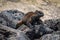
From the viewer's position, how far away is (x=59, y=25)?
12.4 feet

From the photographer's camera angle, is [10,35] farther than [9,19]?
No

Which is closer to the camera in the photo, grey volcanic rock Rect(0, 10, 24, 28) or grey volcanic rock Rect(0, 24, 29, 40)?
grey volcanic rock Rect(0, 24, 29, 40)

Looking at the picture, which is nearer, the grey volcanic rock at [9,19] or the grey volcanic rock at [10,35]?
the grey volcanic rock at [10,35]

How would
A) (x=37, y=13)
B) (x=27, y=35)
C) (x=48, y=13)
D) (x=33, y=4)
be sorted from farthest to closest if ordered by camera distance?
(x=33, y=4), (x=48, y=13), (x=37, y=13), (x=27, y=35)

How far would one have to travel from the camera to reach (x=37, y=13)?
4086mm

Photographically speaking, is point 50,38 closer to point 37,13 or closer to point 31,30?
point 31,30

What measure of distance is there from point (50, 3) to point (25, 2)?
118cm

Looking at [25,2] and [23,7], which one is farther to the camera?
[25,2]

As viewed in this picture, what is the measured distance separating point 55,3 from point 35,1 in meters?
0.94

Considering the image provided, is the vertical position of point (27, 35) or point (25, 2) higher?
point (27, 35)

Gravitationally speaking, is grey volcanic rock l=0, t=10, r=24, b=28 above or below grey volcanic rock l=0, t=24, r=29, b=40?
below

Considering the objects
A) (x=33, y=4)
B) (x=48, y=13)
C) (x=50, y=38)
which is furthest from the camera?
(x=33, y=4)

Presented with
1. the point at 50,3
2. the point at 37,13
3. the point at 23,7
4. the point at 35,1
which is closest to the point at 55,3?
the point at 50,3

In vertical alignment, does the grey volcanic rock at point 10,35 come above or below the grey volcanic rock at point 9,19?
above
